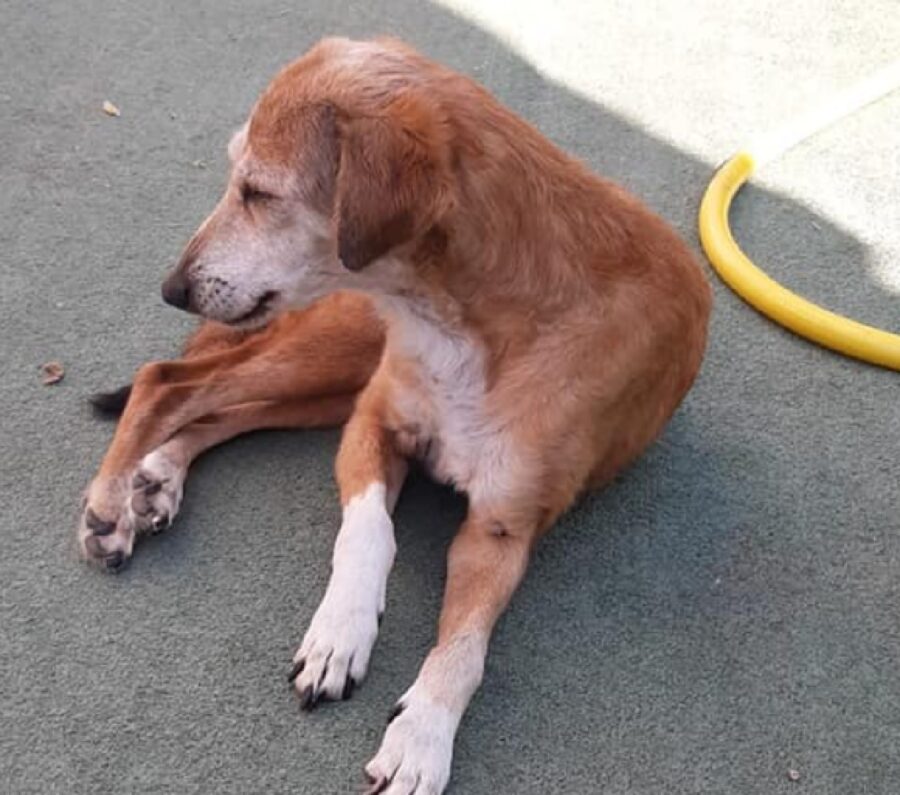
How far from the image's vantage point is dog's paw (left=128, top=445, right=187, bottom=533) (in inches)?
91.6

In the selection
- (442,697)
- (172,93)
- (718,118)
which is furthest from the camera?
(718,118)

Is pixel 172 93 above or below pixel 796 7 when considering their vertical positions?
below

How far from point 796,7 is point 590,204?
2663 millimetres

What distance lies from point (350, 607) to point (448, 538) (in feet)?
1.18

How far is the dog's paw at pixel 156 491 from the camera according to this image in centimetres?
233

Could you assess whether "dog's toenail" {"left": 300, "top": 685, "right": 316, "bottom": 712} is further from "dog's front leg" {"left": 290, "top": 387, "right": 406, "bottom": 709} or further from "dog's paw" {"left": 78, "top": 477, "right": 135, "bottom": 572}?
"dog's paw" {"left": 78, "top": 477, "right": 135, "bottom": 572}

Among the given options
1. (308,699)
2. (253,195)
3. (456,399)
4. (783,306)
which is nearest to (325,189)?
(253,195)

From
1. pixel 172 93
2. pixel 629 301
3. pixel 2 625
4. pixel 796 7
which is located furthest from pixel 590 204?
pixel 796 7

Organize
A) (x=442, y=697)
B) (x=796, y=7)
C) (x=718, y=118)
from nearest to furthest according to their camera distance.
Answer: (x=442, y=697) < (x=718, y=118) < (x=796, y=7)

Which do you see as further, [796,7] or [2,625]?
[796,7]

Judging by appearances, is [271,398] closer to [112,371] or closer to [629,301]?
[112,371]

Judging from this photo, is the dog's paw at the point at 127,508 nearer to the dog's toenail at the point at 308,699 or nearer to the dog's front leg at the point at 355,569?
the dog's front leg at the point at 355,569

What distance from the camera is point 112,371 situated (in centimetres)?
267

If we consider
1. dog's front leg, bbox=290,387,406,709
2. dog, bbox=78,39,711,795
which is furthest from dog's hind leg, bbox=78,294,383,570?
dog's front leg, bbox=290,387,406,709
